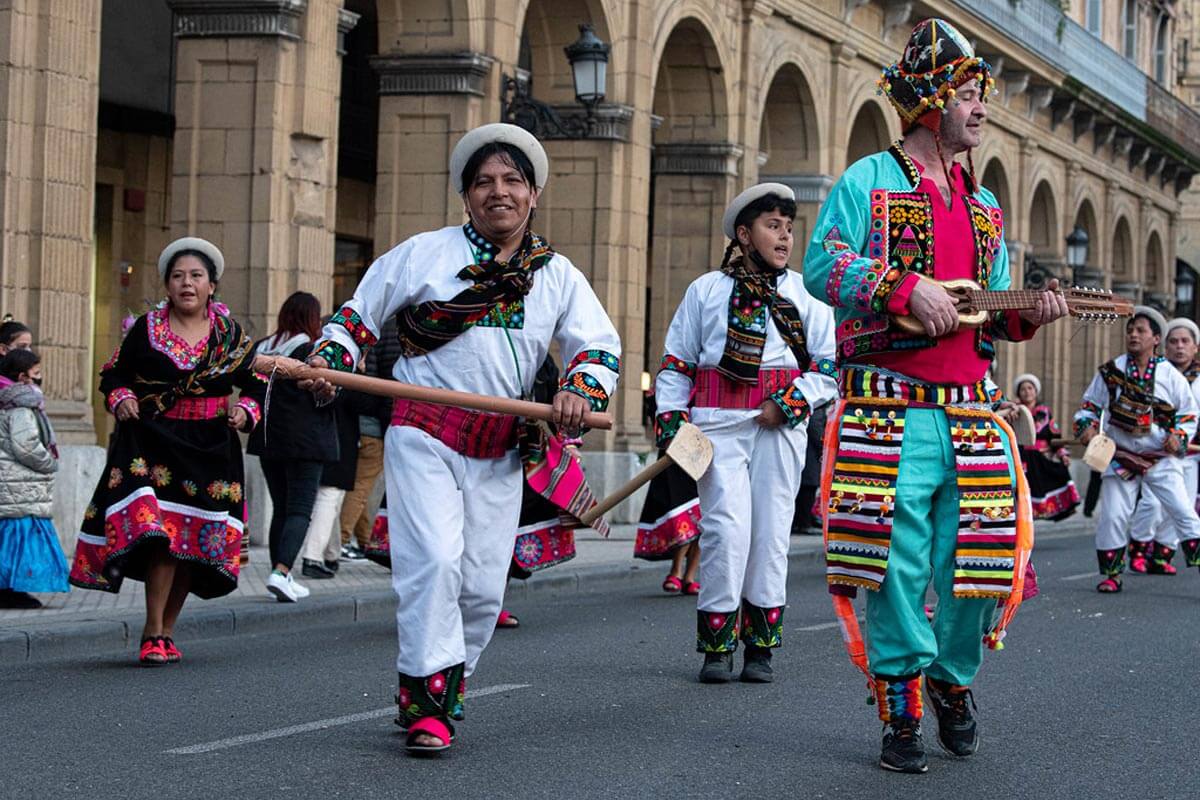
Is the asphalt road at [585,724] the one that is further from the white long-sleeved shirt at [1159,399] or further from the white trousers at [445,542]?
the white long-sleeved shirt at [1159,399]

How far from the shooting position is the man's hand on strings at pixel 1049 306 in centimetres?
632

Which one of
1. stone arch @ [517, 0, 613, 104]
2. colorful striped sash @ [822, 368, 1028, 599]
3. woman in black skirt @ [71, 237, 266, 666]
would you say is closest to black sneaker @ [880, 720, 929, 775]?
colorful striped sash @ [822, 368, 1028, 599]

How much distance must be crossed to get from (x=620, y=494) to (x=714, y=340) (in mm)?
1891

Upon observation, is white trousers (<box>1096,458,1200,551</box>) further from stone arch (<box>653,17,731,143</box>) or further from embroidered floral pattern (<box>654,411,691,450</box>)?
stone arch (<box>653,17,731,143</box>)

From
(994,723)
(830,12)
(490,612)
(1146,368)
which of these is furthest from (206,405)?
(830,12)

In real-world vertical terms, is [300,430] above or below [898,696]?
above

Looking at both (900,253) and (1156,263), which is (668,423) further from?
(1156,263)

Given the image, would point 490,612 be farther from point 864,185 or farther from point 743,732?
point 864,185

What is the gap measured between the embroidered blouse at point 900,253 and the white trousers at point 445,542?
1195 mm

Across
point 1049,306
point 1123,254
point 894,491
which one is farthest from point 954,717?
point 1123,254

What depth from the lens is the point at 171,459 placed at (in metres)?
9.58

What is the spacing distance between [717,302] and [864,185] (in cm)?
269

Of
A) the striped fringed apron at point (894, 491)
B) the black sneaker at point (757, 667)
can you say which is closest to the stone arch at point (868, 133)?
the black sneaker at point (757, 667)

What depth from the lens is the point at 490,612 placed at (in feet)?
22.8
